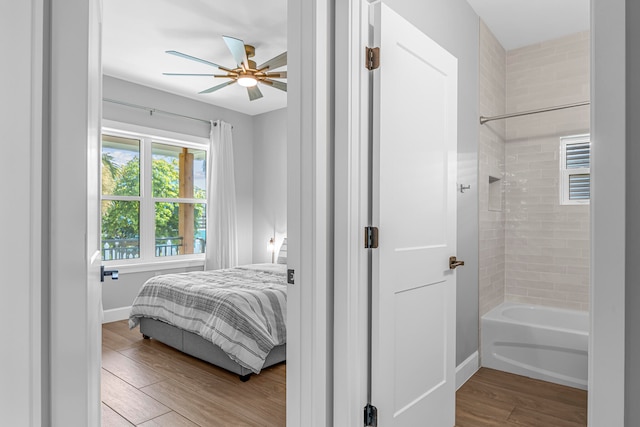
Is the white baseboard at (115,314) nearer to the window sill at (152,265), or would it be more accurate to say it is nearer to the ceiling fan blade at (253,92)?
the window sill at (152,265)

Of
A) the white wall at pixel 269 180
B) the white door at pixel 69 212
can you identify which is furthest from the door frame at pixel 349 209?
the white wall at pixel 269 180

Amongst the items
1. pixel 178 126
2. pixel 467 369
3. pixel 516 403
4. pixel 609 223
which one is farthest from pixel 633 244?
pixel 178 126

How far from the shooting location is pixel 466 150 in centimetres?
291

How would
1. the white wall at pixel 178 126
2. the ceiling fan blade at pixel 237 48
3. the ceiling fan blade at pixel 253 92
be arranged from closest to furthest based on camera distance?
the ceiling fan blade at pixel 237 48 → the ceiling fan blade at pixel 253 92 → the white wall at pixel 178 126

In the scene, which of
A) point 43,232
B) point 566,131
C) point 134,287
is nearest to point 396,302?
point 43,232

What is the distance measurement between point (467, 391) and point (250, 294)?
1.75 m

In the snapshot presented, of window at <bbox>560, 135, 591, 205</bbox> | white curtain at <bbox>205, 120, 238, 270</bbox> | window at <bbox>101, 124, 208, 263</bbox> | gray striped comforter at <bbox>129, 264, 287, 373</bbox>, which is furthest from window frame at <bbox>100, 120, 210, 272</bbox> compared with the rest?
window at <bbox>560, 135, 591, 205</bbox>

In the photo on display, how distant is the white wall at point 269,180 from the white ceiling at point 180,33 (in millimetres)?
1318

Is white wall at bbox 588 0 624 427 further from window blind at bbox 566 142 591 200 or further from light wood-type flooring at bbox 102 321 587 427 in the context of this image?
window blind at bbox 566 142 591 200

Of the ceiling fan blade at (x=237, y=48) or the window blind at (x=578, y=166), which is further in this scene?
the window blind at (x=578, y=166)

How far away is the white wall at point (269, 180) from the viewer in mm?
5668

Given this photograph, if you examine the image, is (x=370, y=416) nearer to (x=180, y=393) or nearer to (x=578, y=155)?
(x=180, y=393)

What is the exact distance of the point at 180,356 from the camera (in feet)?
11.1

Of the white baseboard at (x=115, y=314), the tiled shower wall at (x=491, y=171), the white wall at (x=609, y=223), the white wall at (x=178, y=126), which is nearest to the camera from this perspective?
the white wall at (x=609, y=223)
